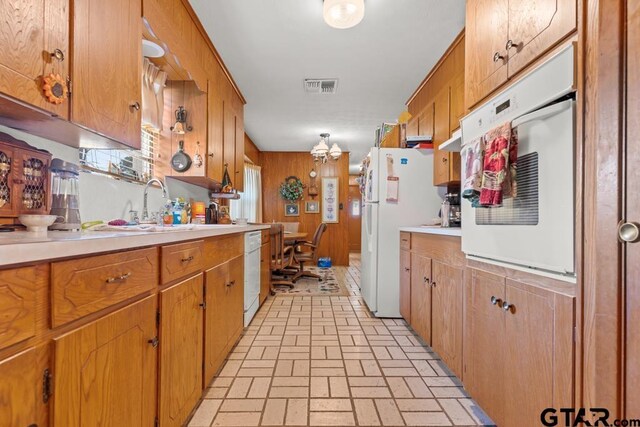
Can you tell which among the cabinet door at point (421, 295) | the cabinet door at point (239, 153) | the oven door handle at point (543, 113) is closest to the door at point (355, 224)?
the cabinet door at point (239, 153)

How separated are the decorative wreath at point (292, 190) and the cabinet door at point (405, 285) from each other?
13.0 feet

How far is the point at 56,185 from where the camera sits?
123 centimetres

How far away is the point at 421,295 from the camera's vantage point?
2242 mm

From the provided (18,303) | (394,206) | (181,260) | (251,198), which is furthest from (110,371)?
(251,198)

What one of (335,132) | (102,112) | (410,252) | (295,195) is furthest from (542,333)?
(295,195)

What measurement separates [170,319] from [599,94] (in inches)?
60.8

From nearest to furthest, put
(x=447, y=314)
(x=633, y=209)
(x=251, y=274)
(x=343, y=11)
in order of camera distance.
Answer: (x=633, y=209), (x=447, y=314), (x=343, y=11), (x=251, y=274)

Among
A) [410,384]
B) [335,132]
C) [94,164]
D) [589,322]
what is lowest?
[410,384]

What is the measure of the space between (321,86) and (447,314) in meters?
2.65

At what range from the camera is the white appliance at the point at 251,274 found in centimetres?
252

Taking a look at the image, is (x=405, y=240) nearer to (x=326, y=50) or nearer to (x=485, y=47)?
(x=485, y=47)

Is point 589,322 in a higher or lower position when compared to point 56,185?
lower

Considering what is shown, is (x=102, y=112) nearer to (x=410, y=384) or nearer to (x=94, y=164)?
(x=94, y=164)

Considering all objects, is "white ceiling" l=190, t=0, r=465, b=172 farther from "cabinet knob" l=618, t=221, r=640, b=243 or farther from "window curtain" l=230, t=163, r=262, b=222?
"cabinet knob" l=618, t=221, r=640, b=243
